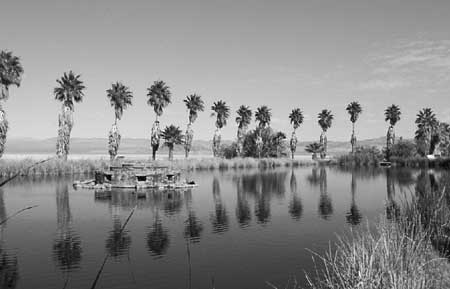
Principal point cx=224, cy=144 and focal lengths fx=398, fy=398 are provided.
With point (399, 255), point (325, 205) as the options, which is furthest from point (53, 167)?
point (399, 255)

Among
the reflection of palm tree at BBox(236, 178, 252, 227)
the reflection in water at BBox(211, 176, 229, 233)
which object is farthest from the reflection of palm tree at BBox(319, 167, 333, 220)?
the reflection in water at BBox(211, 176, 229, 233)

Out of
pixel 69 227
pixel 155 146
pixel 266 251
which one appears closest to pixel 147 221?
pixel 69 227

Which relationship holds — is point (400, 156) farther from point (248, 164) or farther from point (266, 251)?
point (266, 251)

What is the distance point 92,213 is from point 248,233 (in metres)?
13.1

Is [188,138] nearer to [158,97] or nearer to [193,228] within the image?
[158,97]

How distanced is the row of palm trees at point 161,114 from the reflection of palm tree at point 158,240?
5324 centimetres

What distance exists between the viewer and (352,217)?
28672mm

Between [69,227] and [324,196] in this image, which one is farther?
[324,196]

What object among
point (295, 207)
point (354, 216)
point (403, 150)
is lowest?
point (354, 216)

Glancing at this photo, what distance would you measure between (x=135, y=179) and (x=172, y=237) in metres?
27.3

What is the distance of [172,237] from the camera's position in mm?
22156

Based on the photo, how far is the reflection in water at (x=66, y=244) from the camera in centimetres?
1728

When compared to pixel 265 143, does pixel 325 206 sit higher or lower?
lower

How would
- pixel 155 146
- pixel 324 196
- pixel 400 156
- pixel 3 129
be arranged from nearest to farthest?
pixel 324 196 → pixel 3 129 → pixel 155 146 → pixel 400 156
